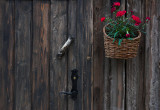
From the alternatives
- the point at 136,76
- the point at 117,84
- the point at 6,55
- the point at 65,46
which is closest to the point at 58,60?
the point at 65,46

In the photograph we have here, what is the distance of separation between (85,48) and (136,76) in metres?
0.65

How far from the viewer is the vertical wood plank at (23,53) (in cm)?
169

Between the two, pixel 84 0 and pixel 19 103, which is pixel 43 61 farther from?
pixel 84 0

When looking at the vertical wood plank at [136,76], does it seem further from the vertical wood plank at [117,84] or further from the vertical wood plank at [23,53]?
the vertical wood plank at [23,53]

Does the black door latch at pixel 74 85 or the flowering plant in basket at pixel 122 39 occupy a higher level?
the flowering plant in basket at pixel 122 39

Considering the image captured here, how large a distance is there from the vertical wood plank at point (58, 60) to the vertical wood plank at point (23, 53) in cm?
25

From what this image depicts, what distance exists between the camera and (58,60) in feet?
5.61

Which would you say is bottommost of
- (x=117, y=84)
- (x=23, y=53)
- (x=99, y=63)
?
(x=117, y=84)

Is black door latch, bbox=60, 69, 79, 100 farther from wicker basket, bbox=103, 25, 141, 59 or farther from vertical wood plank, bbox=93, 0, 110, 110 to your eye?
wicker basket, bbox=103, 25, 141, 59

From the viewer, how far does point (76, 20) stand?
1.70 meters

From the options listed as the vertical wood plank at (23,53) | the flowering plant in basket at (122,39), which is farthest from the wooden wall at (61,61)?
the flowering plant in basket at (122,39)

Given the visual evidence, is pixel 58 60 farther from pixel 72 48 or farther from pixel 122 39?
pixel 122 39

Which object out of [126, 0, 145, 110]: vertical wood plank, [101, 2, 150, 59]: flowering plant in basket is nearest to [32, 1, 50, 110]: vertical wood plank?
[101, 2, 150, 59]: flowering plant in basket

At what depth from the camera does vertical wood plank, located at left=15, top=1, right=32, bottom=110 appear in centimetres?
169
